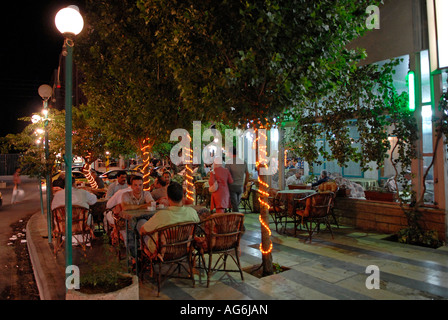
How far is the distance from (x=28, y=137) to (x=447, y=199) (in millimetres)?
9240

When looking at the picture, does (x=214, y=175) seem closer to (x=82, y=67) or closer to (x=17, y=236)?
(x=82, y=67)

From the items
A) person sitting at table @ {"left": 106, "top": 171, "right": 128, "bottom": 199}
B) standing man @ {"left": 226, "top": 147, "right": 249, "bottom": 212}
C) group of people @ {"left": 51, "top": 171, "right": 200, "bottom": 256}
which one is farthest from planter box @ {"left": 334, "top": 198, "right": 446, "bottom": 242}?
person sitting at table @ {"left": 106, "top": 171, "right": 128, "bottom": 199}

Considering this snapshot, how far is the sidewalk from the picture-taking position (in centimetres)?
411

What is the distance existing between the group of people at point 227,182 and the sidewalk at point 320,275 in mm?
1030

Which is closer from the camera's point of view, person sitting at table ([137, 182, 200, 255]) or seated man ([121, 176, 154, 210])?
person sitting at table ([137, 182, 200, 255])

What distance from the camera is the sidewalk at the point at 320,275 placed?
411cm

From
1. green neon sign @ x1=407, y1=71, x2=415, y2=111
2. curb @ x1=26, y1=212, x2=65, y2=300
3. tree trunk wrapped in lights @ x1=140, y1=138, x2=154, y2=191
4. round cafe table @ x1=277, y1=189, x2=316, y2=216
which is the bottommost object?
curb @ x1=26, y1=212, x2=65, y2=300

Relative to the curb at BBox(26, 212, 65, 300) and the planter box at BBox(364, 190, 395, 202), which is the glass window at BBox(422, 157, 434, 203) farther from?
the curb at BBox(26, 212, 65, 300)

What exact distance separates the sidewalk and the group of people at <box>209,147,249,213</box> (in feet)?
3.38

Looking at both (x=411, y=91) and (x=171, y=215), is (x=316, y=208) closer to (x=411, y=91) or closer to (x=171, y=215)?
(x=411, y=91)

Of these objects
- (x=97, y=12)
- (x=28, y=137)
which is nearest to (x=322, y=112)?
(x=97, y=12)

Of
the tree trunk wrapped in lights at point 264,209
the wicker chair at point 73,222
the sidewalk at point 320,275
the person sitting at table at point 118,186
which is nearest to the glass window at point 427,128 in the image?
the sidewalk at point 320,275

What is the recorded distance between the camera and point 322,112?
8000 millimetres

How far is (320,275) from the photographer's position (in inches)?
187
